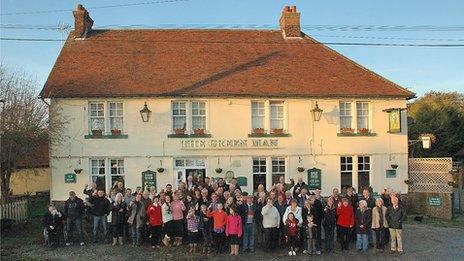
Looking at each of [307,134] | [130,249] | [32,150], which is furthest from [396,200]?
[32,150]

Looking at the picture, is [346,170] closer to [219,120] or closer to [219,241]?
[219,120]

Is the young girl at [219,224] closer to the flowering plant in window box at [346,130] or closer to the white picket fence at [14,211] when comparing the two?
the white picket fence at [14,211]

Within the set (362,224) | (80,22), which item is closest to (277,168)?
(362,224)

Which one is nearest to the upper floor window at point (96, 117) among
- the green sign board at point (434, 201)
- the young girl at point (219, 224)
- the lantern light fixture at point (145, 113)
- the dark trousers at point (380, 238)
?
the lantern light fixture at point (145, 113)

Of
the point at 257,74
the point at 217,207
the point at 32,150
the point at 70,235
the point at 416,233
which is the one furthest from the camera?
the point at 257,74

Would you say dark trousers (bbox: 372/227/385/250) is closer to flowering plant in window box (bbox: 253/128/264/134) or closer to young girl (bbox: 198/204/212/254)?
young girl (bbox: 198/204/212/254)

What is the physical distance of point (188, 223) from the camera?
1392 centimetres

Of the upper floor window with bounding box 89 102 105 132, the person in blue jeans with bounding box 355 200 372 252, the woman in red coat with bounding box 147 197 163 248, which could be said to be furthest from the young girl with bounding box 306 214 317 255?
the upper floor window with bounding box 89 102 105 132

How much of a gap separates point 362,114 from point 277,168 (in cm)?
479

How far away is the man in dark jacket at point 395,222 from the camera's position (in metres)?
13.7

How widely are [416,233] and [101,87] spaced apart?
14.1m

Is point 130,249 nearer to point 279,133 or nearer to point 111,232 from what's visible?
point 111,232

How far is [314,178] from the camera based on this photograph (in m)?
22.6

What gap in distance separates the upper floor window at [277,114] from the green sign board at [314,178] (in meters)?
2.46
